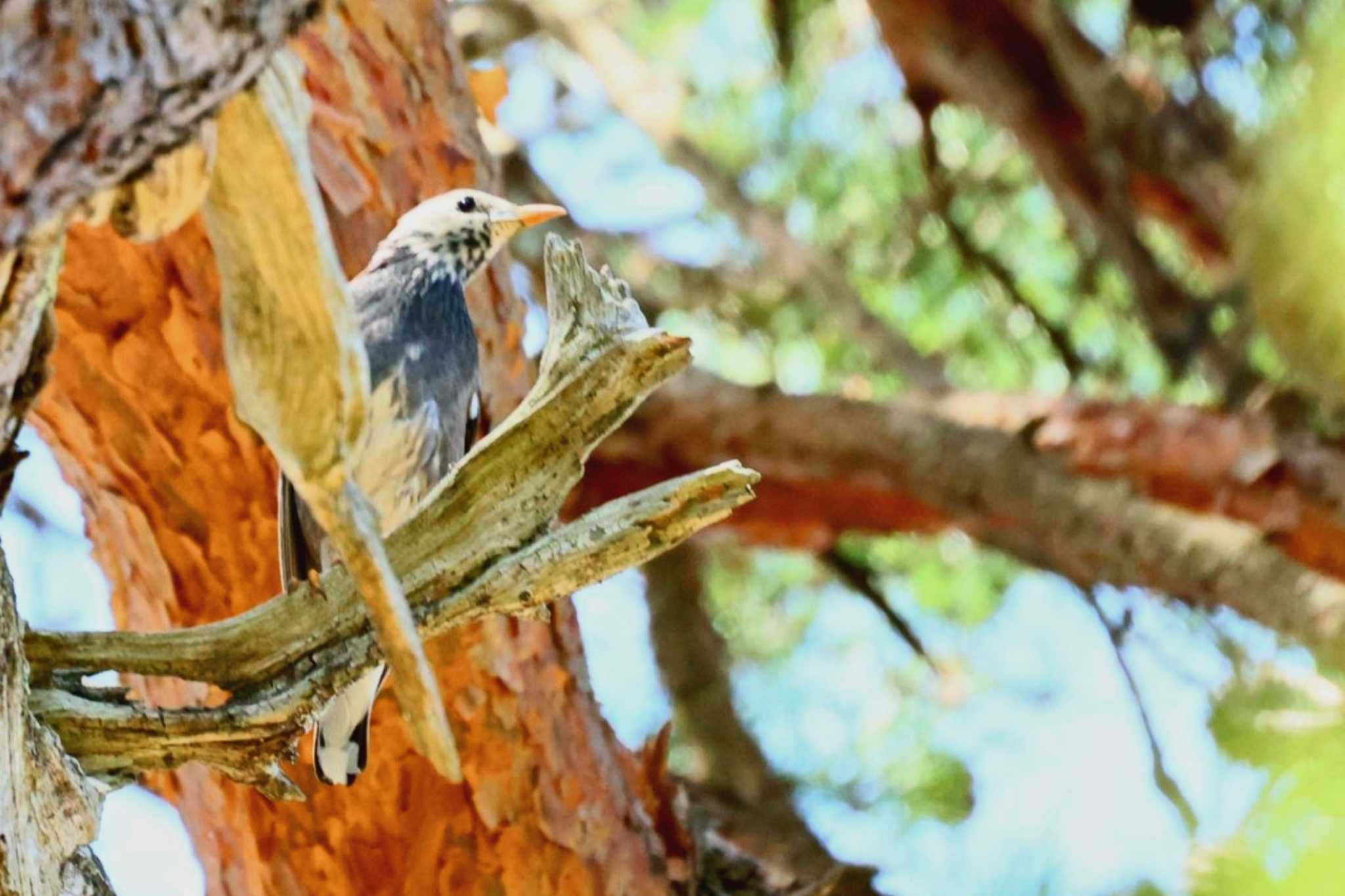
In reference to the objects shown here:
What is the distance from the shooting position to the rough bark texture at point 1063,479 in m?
1.74

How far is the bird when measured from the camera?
1.17 metres

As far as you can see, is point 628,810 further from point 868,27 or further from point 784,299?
point 868,27

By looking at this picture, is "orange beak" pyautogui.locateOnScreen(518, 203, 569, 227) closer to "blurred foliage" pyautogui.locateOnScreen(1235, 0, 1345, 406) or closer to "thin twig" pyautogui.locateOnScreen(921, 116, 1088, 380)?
"blurred foliage" pyautogui.locateOnScreen(1235, 0, 1345, 406)

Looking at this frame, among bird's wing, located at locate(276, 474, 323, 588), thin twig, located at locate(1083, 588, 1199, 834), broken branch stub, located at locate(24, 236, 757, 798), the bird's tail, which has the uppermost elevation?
bird's wing, located at locate(276, 474, 323, 588)

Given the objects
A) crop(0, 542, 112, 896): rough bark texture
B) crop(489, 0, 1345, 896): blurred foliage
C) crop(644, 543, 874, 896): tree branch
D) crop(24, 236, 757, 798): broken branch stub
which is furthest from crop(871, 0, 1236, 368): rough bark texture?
crop(0, 542, 112, 896): rough bark texture

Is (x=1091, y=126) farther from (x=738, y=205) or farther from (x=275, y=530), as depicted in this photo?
(x=275, y=530)

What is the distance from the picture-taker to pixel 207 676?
86cm

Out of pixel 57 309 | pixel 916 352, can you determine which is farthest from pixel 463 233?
pixel 916 352

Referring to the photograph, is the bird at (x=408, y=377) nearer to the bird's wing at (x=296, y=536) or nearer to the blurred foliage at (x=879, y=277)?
the bird's wing at (x=296, y=536)

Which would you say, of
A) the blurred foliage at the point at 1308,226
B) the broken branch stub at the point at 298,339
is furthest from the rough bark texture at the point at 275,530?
the blurred foliage at the point at 1308,226

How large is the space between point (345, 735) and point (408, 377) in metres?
0.31

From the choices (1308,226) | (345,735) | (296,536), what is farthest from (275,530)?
(1308,226)

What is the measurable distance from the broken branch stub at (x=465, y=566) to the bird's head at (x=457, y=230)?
18.6 inches

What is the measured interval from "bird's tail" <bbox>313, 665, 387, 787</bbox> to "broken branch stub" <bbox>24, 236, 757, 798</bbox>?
297mm
